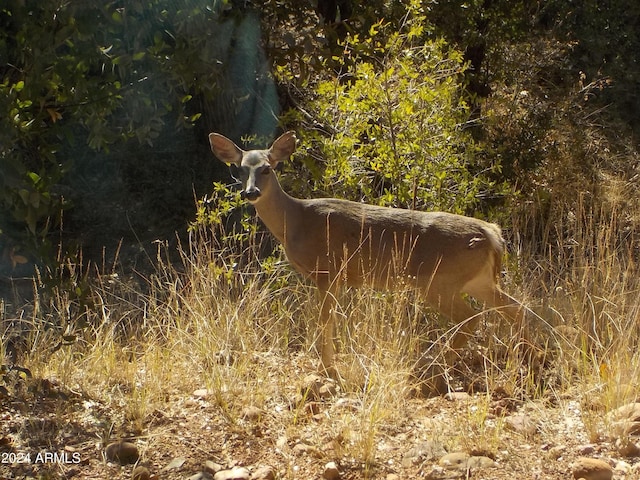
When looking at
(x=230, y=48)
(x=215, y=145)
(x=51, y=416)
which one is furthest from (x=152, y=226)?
(x=51, y=416)

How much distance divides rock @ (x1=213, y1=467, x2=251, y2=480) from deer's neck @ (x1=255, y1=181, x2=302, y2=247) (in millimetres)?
2436

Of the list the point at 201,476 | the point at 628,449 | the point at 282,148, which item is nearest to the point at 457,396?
the point at 628,449

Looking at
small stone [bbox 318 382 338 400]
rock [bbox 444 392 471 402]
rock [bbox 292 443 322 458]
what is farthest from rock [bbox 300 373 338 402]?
rock [bbox 444 392 471 402]

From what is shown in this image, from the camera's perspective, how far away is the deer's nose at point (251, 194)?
267 inches

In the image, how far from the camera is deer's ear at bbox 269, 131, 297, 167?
7.16 metres

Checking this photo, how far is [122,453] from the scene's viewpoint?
5336 millimetres

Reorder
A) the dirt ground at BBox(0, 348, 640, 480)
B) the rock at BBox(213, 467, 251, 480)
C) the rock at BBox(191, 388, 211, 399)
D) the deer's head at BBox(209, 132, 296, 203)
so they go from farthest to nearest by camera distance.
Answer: the deer's head at BBox(209, 132, 296, 203) → the rock at BBox(191, 388, 211, 399) → the dirt ground at BBox(0, 348, 640, 480) → the rock at BBox(213, 467, 251, 480)

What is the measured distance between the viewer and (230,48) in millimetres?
9031

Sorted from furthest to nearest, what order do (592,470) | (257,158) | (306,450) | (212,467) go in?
(257,158) < (306,450) < (212,467) < (592,470)

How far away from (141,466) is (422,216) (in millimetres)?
2906

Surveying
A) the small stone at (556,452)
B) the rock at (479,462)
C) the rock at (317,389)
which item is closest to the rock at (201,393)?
the rock at (317,389)

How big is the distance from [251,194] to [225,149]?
67cm

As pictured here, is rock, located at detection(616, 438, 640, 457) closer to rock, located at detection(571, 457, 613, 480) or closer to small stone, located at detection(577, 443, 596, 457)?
small stone, located at detection(577, 443, 596, 457)

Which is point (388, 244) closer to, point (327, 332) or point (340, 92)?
point (327, 332)
